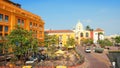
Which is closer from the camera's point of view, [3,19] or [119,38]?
[3,19]

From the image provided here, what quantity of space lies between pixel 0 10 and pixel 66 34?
62.7 metres

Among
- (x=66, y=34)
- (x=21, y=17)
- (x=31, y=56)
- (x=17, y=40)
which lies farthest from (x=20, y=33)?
(x=66, y=34)

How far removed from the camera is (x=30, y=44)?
1387 inches

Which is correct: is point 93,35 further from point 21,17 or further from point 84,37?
point 21,17

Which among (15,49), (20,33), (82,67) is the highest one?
(20,33)

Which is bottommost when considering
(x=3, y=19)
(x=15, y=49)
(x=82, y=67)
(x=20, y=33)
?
(x=82, y=67)

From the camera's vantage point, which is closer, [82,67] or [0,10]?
[82,67]

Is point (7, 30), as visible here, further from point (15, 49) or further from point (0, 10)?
point (15, 49)

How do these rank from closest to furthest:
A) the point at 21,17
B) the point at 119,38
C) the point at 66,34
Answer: the point at 21,17 < the point at 66,34 < the point at 119,38

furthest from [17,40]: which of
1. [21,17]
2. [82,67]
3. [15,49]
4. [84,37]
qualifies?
[84,37]

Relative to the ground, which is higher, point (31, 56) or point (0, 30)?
point (0, 30)

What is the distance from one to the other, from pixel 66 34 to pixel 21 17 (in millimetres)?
51459

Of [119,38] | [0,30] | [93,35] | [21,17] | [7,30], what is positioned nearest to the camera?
[0,30]

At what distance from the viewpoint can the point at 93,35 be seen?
413 feet
